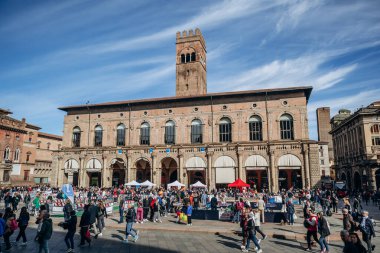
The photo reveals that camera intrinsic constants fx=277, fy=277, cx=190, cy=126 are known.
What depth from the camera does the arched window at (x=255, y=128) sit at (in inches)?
1406

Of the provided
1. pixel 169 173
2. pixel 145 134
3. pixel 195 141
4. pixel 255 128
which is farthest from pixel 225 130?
pixel 145 134

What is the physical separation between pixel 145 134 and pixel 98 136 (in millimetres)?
7787

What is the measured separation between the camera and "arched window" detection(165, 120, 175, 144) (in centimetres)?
3869

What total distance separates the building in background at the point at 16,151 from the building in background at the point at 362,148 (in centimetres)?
6005

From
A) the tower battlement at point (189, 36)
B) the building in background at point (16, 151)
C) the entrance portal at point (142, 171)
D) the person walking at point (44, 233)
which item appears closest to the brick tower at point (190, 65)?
the tower battlement at point (189, 36)

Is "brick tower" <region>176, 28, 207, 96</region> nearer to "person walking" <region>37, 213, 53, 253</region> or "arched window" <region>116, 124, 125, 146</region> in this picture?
"arched window" <region>116, 124, 125, 146</region>

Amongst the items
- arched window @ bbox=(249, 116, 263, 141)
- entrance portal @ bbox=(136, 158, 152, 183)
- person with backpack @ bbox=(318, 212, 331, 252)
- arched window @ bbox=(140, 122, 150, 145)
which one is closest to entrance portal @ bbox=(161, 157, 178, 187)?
entrance portal @ bbox=(136, 158, 152, 183)

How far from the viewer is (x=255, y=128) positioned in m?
35.9

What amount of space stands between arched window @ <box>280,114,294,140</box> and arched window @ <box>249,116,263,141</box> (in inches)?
102

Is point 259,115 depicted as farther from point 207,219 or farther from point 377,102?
point 377,102

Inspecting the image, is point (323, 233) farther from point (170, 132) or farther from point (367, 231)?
point (170, 132)

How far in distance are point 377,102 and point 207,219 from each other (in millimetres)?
50064

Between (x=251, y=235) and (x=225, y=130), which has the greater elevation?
(x=225, y=130)

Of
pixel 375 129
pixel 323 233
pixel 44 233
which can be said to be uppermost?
pixel 375 129
